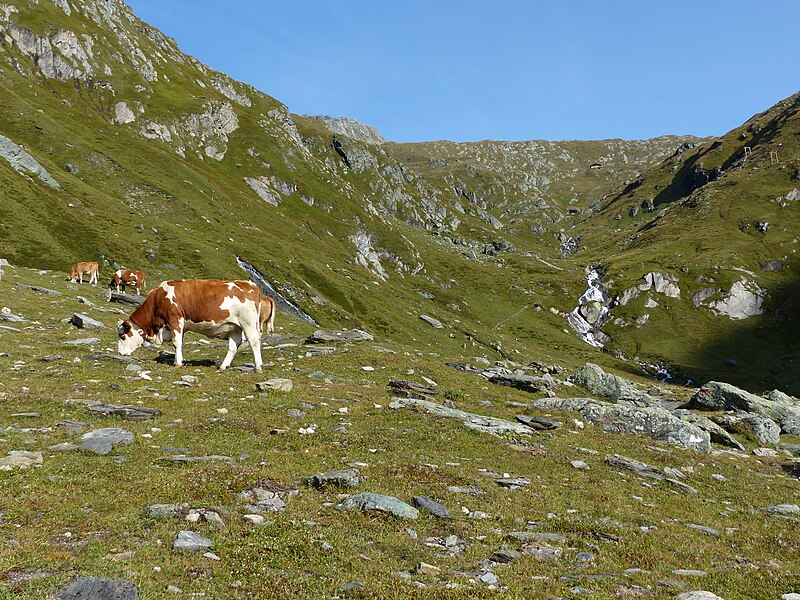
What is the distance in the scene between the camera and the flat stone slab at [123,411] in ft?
48.5

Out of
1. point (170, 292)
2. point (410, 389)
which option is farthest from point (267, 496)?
point (170, 292)

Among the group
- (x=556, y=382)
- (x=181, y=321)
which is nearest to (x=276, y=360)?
(x=181, y=321)

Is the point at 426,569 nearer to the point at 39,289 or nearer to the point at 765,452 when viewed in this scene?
the point at 765,452

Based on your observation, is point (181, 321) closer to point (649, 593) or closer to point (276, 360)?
point (276, 360)

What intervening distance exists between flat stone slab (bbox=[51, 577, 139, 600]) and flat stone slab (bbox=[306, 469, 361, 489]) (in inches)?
222

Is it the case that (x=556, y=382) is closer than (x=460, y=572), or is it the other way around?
(x=460, y=572)

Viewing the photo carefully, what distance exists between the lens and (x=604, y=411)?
26188 mm

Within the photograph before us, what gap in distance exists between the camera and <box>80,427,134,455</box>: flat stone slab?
12.0 m

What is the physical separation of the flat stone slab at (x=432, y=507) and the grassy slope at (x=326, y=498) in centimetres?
35

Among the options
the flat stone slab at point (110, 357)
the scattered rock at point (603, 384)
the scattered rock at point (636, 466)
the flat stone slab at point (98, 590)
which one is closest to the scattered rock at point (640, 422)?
the scattered rock at point (636, 466)

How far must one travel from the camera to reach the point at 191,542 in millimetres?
8094

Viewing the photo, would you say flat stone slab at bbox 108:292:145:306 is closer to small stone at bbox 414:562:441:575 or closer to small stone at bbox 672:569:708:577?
small stone at bbox 414:562:441:575

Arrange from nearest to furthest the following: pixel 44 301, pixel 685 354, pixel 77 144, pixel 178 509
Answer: pixel 178 509 < pixel 44 301 < pixel 77 144 < pixel 685 354

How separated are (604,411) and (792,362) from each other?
179744 millimetres
